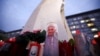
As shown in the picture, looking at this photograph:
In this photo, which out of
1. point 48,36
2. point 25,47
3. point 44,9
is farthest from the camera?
point 44,9

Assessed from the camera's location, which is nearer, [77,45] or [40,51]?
[40,51]

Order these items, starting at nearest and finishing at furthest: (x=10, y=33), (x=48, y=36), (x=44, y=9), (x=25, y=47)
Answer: (x=48, y=36) < (x=25, y=47) < (x=44, y=9) < (x=10, y=33)

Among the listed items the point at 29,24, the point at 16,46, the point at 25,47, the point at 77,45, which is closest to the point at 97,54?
the point at 77,45

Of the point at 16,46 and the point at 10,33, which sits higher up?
the point at 10,33

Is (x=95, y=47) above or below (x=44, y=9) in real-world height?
below

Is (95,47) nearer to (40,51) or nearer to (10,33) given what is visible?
(40,51)

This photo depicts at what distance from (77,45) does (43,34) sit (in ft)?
5.10

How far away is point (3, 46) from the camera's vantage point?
6500mm

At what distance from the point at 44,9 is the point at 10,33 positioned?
3646 centimetres

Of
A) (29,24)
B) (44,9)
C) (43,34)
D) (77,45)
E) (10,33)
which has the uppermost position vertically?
(10,33)

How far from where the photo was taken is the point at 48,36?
17.3ft

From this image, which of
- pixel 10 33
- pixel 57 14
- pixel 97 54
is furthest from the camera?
pixel 10 33

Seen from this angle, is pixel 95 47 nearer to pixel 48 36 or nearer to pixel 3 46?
pixel 48 36

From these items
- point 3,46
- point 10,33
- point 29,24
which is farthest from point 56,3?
point 10,33
